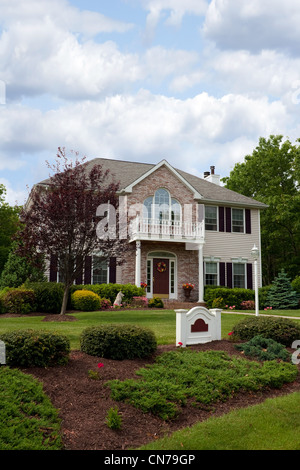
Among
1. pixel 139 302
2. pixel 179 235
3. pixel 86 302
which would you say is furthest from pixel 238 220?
pixel 86 302

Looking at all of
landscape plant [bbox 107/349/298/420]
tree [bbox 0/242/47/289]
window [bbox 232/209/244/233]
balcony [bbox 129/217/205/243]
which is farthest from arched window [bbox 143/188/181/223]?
landscape plant [bbox 107/349/298/420]

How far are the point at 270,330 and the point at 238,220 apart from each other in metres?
16.1

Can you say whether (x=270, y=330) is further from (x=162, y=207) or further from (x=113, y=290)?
(x=162, y=207)

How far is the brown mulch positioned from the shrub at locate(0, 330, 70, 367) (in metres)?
0.12

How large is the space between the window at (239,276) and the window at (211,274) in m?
1.23

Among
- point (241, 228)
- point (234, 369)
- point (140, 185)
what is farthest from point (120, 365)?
point (241, 228)

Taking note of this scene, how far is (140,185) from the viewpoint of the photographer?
22094 millimetres

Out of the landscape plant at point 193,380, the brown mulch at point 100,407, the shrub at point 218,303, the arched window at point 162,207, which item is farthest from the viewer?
the arched window at point 162,207

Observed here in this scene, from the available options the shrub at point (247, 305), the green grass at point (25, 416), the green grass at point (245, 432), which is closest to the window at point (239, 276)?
the shrub at point (247, 305)

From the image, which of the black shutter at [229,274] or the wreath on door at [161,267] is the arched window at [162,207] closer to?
the wreath on door at [161,267]

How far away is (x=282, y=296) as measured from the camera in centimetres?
→ 2191

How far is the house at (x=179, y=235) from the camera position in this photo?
21.0 m

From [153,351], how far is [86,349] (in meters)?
1.18

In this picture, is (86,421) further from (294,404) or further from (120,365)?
(294,404)
